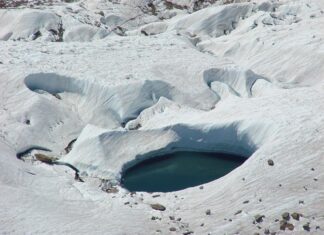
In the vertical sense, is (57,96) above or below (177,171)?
below

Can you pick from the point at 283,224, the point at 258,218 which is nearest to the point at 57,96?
the point at 258,218

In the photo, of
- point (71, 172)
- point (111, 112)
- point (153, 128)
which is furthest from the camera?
point (111, 112)

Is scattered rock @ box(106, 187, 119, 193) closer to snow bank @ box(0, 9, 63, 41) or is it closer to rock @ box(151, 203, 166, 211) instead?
rock @ box(151, 203, 166, 211)

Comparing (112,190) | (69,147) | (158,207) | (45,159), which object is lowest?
(69,147)

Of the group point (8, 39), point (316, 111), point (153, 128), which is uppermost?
point (316, 111)

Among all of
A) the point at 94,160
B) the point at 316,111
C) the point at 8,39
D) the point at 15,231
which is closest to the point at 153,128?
the point at 94,160

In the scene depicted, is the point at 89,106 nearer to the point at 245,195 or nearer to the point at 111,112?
the point at 111,112

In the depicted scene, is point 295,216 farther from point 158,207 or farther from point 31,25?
point 31,25
